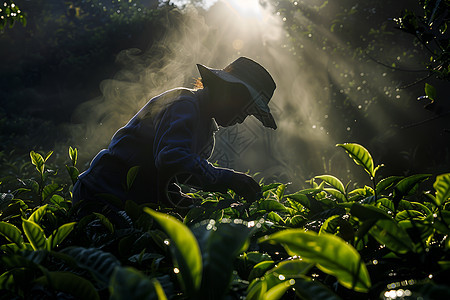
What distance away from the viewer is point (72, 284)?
66 cm

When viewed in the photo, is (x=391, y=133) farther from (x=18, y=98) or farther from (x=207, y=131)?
(x=18, y=98)

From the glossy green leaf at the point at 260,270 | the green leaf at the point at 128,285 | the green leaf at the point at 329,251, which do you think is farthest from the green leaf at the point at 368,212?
the green leaf at the point at 128,285

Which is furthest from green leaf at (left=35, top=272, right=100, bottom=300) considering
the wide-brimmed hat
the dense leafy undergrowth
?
the wide-brimmed hat

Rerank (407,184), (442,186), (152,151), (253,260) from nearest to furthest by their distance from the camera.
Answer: (442,186) < (253,260) < (407,184) < (152,151)

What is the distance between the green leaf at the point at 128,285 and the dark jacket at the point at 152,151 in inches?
49.3

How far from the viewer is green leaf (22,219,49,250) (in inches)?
34.0

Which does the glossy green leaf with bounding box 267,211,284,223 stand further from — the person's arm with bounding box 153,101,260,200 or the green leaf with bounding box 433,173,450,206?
the green leaf with bounding box 433,173,450,206

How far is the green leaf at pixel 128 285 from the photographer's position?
18.5 inches

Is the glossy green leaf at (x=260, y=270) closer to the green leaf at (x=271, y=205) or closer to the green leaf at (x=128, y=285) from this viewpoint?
the green leaf at (x=128, y=285)

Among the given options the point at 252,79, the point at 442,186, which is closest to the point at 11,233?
the point at 442,186

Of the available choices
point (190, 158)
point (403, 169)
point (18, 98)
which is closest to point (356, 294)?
point (190, 158)

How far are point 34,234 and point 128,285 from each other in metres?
0.56

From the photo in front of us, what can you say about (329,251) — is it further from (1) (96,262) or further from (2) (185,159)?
(2) (185,159)

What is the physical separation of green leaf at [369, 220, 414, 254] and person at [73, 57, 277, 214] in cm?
105
